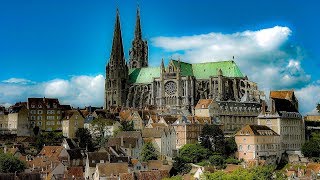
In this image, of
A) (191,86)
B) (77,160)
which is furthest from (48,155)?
(191,86)

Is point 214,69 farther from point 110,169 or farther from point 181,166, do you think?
point 110,169

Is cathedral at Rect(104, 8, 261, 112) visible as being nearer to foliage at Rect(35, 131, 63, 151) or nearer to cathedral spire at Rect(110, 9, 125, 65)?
cathedral spire at Rect(110, 9, 125, 65)

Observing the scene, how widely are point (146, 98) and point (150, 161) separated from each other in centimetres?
5864

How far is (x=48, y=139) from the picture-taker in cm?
11238

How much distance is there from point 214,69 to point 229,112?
2962 cm

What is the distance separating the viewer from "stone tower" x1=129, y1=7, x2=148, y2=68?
176625mm

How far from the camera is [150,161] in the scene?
Result: 317ft

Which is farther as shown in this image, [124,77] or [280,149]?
[124,77]

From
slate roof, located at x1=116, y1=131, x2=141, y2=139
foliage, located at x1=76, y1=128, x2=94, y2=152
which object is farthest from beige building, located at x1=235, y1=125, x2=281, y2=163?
foliage, located at x1=76, y1=128, x2=94, y2=152

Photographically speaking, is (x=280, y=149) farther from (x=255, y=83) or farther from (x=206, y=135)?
(x=255, y=83)

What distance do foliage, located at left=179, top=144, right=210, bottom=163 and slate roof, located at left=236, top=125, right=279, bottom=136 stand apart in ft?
25.1

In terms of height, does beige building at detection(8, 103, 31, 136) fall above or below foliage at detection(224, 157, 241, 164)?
above

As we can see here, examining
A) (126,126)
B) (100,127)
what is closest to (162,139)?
(126,126)

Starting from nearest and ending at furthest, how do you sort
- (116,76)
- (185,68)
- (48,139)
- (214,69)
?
(48,139), (214,69), (185,68), (116,76)
